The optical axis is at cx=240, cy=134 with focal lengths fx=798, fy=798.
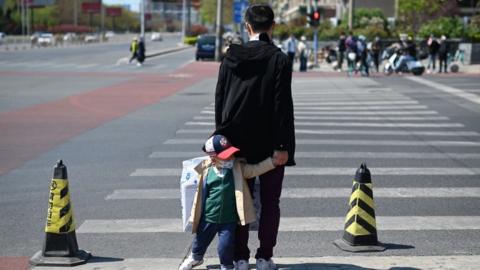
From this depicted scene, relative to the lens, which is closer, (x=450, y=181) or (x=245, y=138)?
(x=245, y=138)

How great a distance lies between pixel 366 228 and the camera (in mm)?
6691

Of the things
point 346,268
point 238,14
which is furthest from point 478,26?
point 346,268

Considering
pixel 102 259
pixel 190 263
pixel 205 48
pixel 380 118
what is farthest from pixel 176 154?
pixel 205 48

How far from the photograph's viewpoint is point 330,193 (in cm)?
921

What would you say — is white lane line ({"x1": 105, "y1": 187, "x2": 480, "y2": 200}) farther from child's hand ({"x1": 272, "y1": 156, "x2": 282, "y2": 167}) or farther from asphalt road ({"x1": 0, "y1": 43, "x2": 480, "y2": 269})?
child's hand ({"x1": 272, "y1": 156, "x2": 282, "y2": 167})

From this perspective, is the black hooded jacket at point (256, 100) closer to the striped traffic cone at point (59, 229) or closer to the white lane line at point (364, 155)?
the striped traffic cone at point (59, 229)

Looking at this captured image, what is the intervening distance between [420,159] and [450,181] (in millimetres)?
1702

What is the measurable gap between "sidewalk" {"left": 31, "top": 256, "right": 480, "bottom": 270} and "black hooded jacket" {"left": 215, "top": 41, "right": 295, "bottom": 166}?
1.09 m

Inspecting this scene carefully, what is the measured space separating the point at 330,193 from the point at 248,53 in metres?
4.02

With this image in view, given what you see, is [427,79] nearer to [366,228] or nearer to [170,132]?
[170,132]

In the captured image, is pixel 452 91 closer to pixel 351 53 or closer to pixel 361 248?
pixel 351 53

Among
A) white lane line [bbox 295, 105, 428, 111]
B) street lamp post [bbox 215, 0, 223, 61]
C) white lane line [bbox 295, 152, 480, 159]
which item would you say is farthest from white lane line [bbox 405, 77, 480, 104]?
street lamp post [bbox 215, 0, 223, 61]

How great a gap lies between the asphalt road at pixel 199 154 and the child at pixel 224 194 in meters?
1.10

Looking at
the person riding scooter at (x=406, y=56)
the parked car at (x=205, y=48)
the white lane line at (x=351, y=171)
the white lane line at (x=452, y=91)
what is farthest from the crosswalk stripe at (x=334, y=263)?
the parked car at (x=205, y=48)
